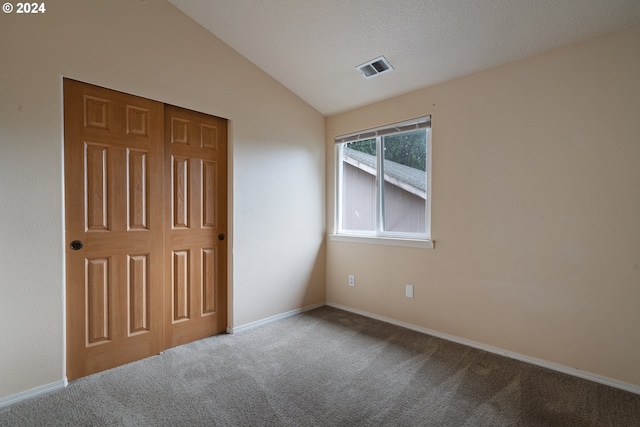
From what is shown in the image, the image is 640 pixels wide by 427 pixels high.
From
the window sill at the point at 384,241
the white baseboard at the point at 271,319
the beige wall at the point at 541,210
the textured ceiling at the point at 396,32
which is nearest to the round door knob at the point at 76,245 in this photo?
the white baseboard at the point at 271,319

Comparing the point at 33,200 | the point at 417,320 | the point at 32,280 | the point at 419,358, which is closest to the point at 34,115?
the point at 33,200

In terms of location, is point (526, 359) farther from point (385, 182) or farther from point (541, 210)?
point (385, 182)

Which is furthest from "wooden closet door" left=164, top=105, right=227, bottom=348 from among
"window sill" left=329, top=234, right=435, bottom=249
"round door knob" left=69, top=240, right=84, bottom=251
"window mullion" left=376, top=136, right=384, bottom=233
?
"window mullion" left=376, top=136, right=384, bottom=233

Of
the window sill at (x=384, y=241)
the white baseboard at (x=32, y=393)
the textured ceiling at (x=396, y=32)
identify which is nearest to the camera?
the white baseboard at (x=32, y=393)

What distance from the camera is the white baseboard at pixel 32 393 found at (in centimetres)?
183

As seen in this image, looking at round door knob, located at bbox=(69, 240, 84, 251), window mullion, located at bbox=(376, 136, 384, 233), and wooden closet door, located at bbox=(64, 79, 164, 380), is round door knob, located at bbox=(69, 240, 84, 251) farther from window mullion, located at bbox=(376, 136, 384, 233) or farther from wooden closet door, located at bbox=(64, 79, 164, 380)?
window mullion, located at bbox=(376, 136, 384, 233)

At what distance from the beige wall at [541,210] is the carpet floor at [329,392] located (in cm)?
31

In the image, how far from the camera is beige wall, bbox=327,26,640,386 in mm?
2012

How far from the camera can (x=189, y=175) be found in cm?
270

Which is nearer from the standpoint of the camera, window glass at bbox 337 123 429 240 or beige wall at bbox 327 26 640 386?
beige wall at bbox 327 26 640 386

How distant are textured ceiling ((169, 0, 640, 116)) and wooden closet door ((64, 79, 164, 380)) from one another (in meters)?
1.09

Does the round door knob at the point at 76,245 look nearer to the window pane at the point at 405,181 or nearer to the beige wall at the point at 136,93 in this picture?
the beige wall at the point at 136,93

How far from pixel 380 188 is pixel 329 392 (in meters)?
2.10

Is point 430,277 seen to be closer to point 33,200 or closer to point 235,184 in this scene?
point 235,184
